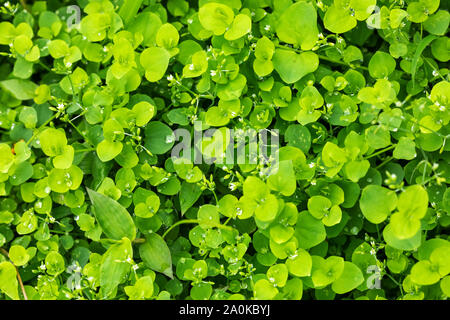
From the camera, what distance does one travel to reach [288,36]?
1.64 meters

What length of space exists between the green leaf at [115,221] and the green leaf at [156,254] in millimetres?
78

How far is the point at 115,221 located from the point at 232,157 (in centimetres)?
45

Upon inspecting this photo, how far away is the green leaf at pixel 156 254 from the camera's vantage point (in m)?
Result: 1.59

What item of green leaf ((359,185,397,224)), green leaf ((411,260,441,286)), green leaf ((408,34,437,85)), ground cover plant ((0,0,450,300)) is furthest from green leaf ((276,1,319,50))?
green leaf ((411,260,441,286))

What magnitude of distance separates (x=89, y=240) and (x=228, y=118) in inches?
28.2

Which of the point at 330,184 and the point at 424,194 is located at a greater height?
the point at 424,194

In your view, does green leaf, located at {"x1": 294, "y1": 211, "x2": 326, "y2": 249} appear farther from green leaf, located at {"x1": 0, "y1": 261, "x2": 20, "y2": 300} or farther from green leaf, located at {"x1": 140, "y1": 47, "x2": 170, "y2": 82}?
green leaf, located at {"x1": 0, "y1": 261, "x2": 20, "y2": 300}

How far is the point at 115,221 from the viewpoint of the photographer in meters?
1.57

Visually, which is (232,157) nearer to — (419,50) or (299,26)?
(299,26)

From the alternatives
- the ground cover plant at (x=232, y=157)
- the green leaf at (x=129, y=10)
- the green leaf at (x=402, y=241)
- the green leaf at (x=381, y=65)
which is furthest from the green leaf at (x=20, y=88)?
the green leaf at (x=402, y=241)

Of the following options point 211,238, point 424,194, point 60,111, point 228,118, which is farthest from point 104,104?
point 424,194

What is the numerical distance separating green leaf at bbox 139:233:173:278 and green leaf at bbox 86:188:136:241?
8 cm

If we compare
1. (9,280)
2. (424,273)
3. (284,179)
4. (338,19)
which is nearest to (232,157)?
(284,179)
